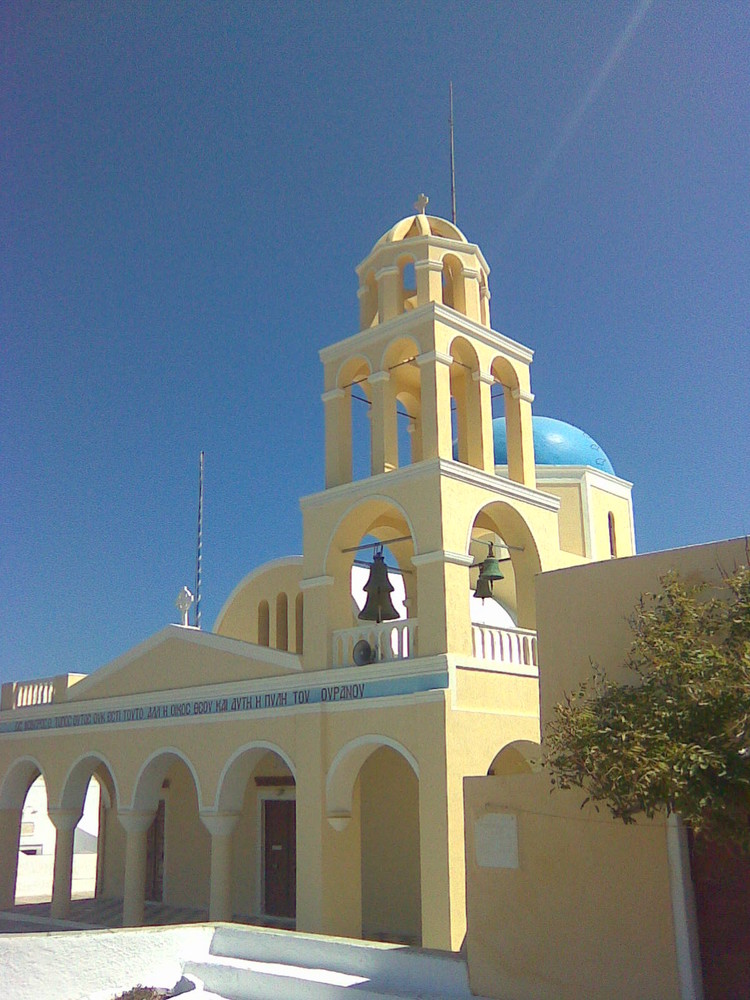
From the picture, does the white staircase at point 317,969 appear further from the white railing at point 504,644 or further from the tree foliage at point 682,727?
the white railing at point 504,644

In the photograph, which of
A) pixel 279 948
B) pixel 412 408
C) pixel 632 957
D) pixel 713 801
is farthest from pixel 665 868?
pixel 412 408

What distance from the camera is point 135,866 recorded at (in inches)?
623

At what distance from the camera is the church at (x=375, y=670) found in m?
12.2

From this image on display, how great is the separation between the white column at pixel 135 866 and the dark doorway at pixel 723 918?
10.9 meters

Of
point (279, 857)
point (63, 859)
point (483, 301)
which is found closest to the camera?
point (483, 301)

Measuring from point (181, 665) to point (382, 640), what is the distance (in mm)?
4418

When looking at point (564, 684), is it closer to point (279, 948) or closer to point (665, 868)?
point (665, 868)

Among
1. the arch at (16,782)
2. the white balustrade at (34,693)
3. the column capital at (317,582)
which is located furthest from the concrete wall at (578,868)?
the arch at (16,782)

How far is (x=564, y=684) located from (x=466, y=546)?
14.9 feet

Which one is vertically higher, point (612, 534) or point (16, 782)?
point (612, 534)

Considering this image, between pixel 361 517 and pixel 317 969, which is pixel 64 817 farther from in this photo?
pixel 317 969

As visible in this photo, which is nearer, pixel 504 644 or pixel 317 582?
pixel 504 644

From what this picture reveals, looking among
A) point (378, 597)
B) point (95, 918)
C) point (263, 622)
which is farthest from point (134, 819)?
point (378, 597)

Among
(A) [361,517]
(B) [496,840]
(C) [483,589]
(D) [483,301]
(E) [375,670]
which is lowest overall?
(B) [496,840]
